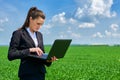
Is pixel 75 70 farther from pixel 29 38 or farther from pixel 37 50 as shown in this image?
pixel 37 50

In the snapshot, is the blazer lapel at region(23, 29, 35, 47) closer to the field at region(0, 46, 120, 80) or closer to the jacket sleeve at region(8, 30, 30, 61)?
the jacket sleeve at region(8, 30, 30, 61)

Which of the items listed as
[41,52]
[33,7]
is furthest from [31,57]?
[33,7]

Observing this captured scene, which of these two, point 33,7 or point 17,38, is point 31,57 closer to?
point 17,38

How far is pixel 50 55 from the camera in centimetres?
603

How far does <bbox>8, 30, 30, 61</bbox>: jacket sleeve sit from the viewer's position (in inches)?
238

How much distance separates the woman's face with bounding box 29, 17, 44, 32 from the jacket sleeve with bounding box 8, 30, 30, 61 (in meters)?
0.22

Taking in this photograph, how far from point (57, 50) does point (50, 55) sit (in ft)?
0.46

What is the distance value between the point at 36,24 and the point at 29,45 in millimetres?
337

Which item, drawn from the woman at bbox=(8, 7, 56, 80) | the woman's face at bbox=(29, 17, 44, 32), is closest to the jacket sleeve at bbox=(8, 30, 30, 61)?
the woman at bbox=(8, 7, 56, 80)

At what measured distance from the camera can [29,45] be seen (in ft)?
20.4

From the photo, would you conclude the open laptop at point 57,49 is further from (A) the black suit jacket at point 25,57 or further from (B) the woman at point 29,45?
(A) the black suit jacket at point 25,57

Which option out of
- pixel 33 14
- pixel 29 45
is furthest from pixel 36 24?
pixel 29 45

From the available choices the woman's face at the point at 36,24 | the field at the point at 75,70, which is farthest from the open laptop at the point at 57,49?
the field at the point at 75,70

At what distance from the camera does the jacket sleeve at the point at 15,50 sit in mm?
6039
